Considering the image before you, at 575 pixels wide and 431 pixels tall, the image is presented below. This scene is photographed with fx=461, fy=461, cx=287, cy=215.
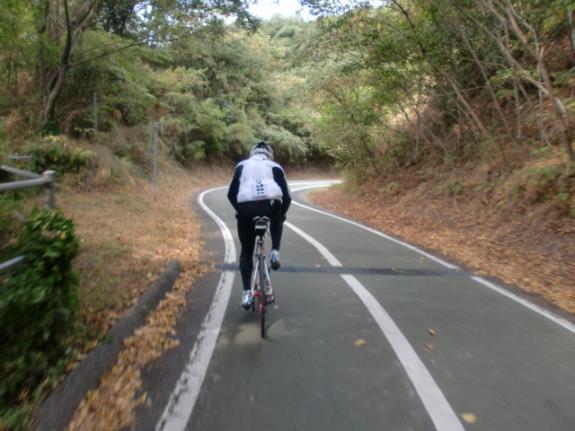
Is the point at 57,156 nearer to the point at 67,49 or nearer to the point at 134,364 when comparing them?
the point at 67,49

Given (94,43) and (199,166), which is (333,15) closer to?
(94,43)

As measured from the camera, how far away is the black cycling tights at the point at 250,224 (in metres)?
5.09

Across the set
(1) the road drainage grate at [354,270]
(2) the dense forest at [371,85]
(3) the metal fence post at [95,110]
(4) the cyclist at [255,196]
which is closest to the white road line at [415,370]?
(1) the road drainage grate at [354,270]

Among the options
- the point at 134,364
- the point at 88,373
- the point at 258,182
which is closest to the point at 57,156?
the point at 258,182

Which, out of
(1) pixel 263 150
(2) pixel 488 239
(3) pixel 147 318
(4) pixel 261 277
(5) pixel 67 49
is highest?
(5) pixel 67 49

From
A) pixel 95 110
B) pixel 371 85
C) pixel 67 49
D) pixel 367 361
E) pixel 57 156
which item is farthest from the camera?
pixel 95 110

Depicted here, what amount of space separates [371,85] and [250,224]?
1499 cm

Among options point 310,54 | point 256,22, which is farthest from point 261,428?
point 310,54

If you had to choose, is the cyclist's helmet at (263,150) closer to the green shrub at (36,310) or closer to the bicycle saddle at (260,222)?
the bicycle saddle at (260,222)

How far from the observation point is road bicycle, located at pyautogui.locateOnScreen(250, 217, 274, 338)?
4.93m

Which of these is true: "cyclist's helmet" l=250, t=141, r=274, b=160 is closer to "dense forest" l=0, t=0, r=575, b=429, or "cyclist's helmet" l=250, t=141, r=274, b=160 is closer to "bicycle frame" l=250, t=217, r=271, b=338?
"bicycle frame" l=250, t=217, r=271, b=338

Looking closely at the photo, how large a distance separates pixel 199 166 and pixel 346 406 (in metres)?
30.5

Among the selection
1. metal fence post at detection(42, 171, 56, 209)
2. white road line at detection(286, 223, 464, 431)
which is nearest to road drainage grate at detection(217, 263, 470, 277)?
white road line at detection(286, 223, 464, 431)

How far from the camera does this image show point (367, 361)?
437 cm
